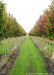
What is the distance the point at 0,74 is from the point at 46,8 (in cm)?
903

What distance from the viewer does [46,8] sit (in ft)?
43.2

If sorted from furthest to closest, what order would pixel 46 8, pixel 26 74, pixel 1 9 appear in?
pixel 46 8, pixel 1 9, pixel 26 74

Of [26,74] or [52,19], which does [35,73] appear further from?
[52,19]

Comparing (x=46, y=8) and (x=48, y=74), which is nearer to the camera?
(x=48, y=74)

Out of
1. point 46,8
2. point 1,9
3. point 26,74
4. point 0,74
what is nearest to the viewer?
point 0,74

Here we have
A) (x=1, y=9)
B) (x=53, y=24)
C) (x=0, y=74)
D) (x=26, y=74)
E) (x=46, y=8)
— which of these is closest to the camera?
(x=0, y=74)

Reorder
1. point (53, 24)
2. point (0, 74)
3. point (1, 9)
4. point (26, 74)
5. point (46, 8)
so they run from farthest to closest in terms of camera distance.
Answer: point (46, 8) → point (53, 24) → point (1, 9) → point (26, 74) → point (0, 74)

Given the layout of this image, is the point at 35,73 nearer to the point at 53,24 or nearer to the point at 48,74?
the point at 48,74

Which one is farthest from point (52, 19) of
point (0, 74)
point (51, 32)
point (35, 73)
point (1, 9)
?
point (0, 74)

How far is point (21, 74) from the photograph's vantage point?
6.82 m

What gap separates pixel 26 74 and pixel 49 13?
734 cm

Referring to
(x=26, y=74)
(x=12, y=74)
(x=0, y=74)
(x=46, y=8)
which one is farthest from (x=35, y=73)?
(x=46, y=8)

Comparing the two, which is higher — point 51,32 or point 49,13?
point 49,13

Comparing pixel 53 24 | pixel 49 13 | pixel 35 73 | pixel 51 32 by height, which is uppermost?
pixel 49 13
